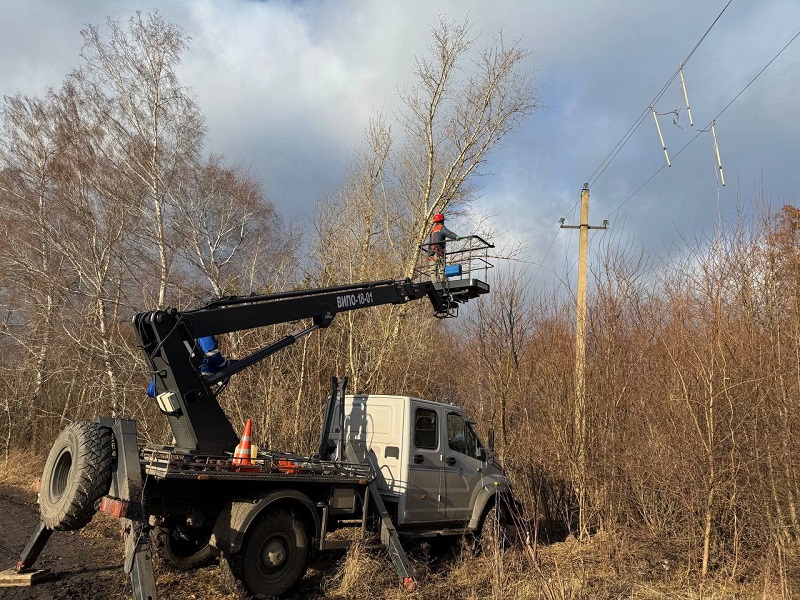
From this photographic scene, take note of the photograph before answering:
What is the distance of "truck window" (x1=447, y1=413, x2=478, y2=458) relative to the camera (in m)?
8.08

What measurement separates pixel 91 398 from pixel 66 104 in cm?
887

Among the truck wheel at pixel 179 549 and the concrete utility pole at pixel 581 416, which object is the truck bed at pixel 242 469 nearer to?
the truck wheel at pixel 179 549

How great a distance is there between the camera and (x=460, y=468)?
8.05m

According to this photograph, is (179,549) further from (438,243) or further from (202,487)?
(438,243)

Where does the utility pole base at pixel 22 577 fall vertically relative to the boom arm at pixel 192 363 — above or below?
below

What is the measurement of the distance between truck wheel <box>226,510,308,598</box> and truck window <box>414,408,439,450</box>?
1.97m

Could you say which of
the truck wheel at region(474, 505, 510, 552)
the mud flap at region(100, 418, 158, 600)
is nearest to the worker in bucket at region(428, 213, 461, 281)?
the truck wheel at region(474, 505, 510, 552)

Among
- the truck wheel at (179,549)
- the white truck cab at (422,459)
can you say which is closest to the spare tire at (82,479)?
the truck wheel at (179,549)

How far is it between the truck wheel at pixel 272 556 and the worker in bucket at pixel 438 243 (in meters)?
4.37

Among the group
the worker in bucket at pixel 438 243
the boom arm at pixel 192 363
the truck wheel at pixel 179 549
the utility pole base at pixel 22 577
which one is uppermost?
the worker in bucket at pixel 438 243

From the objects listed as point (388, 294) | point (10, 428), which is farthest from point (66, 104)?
point (388, 294)

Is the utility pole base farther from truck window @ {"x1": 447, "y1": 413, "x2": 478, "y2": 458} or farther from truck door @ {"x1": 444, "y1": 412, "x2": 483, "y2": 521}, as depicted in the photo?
truck window @ {"x1": 447, "y1": 413, "x2": 478, "y2": 458}

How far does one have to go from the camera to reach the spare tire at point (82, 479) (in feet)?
16.9

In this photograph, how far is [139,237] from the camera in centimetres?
1523
